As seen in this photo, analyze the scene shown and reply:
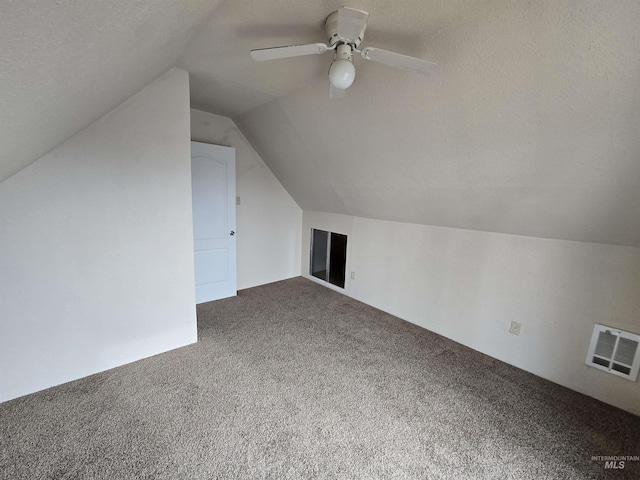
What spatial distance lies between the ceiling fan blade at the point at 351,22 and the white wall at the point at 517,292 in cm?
203

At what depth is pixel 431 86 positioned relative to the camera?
5.55 ft

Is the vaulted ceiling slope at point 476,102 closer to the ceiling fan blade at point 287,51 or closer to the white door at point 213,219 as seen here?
the ceiling fan blade at point 287,51

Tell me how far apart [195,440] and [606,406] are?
2.79 metres

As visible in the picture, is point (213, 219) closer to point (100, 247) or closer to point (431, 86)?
point (100, 247)

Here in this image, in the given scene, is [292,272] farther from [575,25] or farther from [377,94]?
[575,25]

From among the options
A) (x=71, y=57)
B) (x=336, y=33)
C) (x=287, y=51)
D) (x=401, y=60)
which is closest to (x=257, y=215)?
(x=287, y=51)

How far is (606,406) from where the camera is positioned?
1.95 meters

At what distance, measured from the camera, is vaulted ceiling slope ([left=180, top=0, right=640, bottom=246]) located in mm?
1237

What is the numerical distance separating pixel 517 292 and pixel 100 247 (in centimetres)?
337

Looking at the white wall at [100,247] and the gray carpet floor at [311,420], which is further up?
the white wall at [100,247]

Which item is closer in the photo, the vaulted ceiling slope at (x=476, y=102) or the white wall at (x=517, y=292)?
the vaulted ceiling slope at (x=476, y=102)

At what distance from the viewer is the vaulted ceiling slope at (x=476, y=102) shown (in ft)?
4.06

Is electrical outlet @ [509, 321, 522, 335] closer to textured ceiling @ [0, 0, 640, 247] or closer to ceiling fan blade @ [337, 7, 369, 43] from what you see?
textured ceiling @ [0, 0, 640, 247]

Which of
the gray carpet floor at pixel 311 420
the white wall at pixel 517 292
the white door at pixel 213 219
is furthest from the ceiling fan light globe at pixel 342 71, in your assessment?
the white door at pixel 213 219
